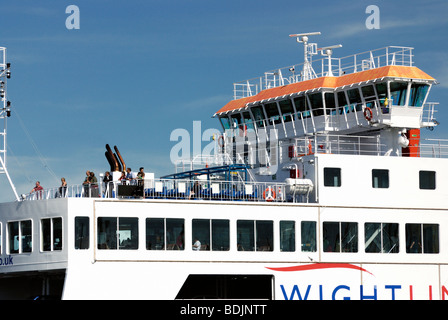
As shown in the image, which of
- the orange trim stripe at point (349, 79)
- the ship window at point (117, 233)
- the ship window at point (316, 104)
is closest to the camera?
the ship window at point (117, 233)

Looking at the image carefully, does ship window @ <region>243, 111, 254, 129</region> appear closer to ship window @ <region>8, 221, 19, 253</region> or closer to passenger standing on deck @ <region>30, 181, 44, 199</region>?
passenger standing on deck @ <region>30, 181, 44, 199</region>

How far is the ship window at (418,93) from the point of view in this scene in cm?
4422

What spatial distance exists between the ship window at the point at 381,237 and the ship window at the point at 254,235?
4114mm

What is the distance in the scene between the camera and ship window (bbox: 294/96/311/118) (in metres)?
45.8

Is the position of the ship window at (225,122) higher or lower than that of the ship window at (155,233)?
higher

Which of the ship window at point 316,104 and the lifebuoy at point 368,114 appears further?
the ship window at point 316,104

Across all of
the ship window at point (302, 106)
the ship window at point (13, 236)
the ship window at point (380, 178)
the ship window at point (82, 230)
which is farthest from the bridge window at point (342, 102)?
the ship window at point (13, 236)

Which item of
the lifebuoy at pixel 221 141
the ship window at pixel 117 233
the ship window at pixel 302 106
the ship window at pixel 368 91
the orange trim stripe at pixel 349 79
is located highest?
the orange trim stripe at pixel 349 79

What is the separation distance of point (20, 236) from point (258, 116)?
13922mm

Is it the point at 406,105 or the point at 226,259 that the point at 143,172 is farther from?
the point at 406,105

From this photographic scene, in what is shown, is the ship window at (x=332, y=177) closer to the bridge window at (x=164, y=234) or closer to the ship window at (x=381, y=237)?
the ship window at (x=381, y=237)

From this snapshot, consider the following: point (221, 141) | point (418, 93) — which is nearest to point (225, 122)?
point (221, 141)

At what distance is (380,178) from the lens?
42.1m
